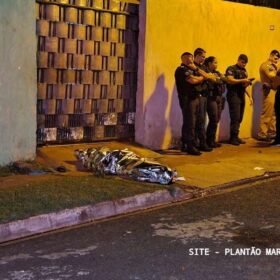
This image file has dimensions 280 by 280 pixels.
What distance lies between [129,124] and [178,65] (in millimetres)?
1491

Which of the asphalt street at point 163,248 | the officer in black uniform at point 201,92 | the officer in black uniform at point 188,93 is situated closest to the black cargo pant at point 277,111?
the officer in black uniform at point 201,92

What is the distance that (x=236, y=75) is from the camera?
40.0ft

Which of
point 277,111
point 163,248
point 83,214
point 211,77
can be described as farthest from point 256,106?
point 163,248

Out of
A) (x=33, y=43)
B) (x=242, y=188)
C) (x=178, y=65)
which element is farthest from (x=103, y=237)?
(x=178, y=65)

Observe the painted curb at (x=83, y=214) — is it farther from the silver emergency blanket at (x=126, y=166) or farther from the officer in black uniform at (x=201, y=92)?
the officer in black uniform at (x=201, y=92)

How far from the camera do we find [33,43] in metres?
9.30

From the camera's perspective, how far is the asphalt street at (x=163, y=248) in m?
5.21

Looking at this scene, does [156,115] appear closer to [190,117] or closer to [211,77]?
[190,117]

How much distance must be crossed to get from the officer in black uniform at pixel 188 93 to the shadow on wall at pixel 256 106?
10.7 feet

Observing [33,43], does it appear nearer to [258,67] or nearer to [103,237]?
[103,237]

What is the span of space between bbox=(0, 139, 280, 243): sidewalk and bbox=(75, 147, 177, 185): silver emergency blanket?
172mm

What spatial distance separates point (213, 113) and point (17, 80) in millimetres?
4106

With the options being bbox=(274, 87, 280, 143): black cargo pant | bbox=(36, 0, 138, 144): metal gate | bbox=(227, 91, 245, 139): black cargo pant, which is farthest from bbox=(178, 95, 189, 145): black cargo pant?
bbox=(274, 87, 280, 143): black cargo pant

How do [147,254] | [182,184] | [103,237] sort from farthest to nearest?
[182,184], [103,237], [147,254]
